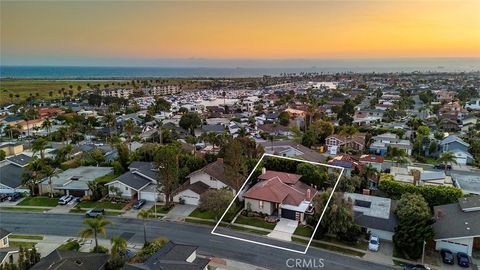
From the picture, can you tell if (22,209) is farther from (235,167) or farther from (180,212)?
(235,167)

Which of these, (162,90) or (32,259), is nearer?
(32,259)

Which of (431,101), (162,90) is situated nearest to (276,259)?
(431,101)

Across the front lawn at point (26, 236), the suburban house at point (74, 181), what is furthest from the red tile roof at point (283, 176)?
the front lawn at point (26, 236)

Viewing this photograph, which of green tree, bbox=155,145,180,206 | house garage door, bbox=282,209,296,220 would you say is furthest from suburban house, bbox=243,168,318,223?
green tree, bbox=155,145,180,206

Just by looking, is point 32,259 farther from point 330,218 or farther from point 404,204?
point 404,204

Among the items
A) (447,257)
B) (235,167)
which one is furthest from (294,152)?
(447,257)

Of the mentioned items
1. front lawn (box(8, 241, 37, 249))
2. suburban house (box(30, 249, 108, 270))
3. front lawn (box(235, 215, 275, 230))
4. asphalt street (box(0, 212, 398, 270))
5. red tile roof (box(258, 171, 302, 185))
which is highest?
red tile roof (box(258, 171, 302, 185))

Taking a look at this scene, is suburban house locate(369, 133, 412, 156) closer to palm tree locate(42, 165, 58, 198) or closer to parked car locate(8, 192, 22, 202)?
palm tree locate(42, 165, 58, 198)
